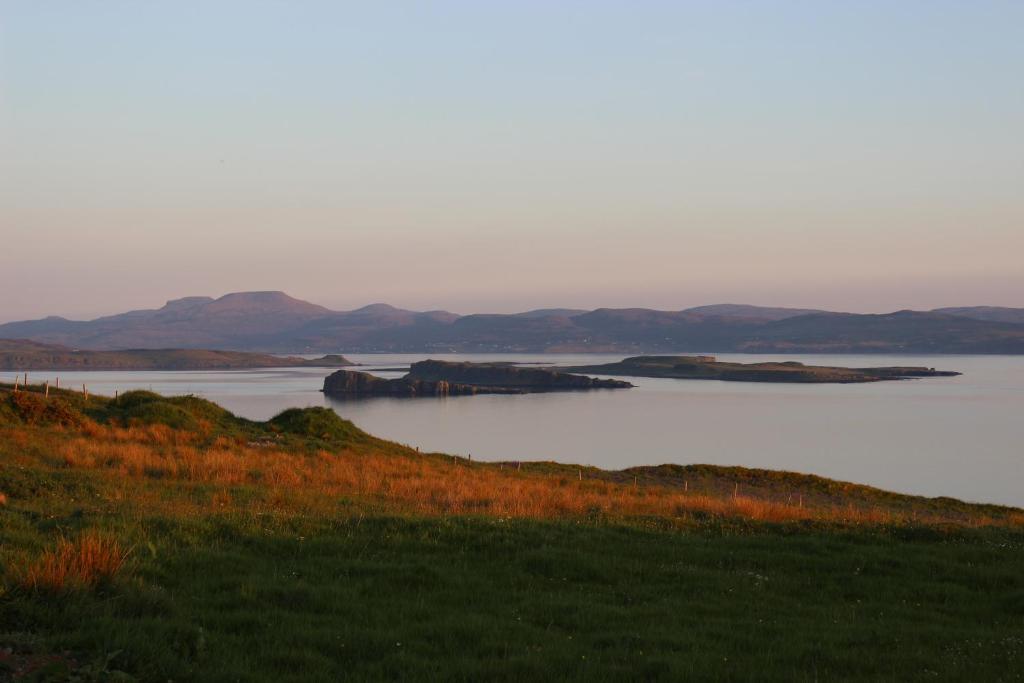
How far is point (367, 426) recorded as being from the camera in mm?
79438

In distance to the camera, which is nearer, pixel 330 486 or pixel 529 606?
pixel 529 606

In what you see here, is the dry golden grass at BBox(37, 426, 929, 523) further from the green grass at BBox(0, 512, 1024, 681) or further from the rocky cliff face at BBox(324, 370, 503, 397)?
the rocky cliff face at BBox(324, 370, 503, 397)

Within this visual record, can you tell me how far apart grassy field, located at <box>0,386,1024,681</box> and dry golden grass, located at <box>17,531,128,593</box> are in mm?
24

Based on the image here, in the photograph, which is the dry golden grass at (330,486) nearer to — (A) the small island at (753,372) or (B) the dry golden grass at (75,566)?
(B) the dry golden grass at (75,566)

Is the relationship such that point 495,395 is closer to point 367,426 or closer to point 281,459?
point 367,426

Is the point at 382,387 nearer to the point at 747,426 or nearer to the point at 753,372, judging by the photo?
the point at 747,426

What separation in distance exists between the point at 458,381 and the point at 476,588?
482 feet

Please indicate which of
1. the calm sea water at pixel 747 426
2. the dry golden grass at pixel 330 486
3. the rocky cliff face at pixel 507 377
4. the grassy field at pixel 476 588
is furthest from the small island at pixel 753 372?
the grassy field at pixel 476 588

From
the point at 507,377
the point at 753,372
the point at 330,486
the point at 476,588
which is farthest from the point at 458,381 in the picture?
the point at 476,588

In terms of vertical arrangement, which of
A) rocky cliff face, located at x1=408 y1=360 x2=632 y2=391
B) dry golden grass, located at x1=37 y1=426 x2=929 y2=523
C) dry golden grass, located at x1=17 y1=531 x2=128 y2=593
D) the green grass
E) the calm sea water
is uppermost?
dry golden grass, located at x1=17 y1=531 x2=128 y2=593

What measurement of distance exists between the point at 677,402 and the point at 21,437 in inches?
3586

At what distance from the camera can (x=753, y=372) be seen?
166 m

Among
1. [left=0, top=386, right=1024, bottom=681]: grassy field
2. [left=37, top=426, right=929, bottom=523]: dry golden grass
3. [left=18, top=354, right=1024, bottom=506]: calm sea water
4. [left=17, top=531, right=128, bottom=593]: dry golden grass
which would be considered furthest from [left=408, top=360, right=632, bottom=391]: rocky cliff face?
[left=17, top=531, right=128, bottom=593]: dry golden grass

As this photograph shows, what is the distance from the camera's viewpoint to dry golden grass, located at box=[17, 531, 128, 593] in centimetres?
828
